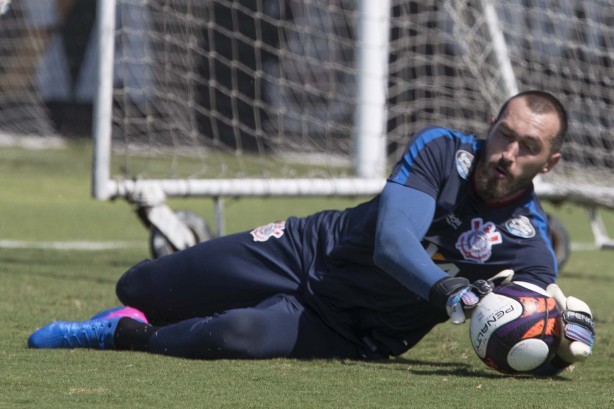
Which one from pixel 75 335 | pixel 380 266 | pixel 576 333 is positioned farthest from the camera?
pixel 75 335

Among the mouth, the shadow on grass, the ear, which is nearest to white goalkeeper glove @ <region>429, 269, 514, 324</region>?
the shadow on grass

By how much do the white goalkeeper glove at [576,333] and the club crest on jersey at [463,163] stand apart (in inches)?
21.5

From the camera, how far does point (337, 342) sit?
13.0ft

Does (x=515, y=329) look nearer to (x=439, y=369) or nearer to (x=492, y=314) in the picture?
(x=492, y=314)

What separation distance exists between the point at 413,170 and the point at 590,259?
4.12 metres

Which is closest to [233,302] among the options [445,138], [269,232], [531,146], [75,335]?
[269,232]

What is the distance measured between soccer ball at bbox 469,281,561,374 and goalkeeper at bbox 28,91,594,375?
0.16 feet

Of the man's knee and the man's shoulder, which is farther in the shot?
the man's knee

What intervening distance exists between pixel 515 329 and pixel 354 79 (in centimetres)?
411

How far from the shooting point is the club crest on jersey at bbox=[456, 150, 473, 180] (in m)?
3.85

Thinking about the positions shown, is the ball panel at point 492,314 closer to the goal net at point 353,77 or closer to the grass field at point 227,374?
the grass field at point 227,374

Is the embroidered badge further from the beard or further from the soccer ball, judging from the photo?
the soccer ball

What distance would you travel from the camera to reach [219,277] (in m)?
4.12

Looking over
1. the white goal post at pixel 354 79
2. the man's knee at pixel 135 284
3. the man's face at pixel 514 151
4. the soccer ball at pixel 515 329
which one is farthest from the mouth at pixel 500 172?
the white goal post at pixel 354 79
